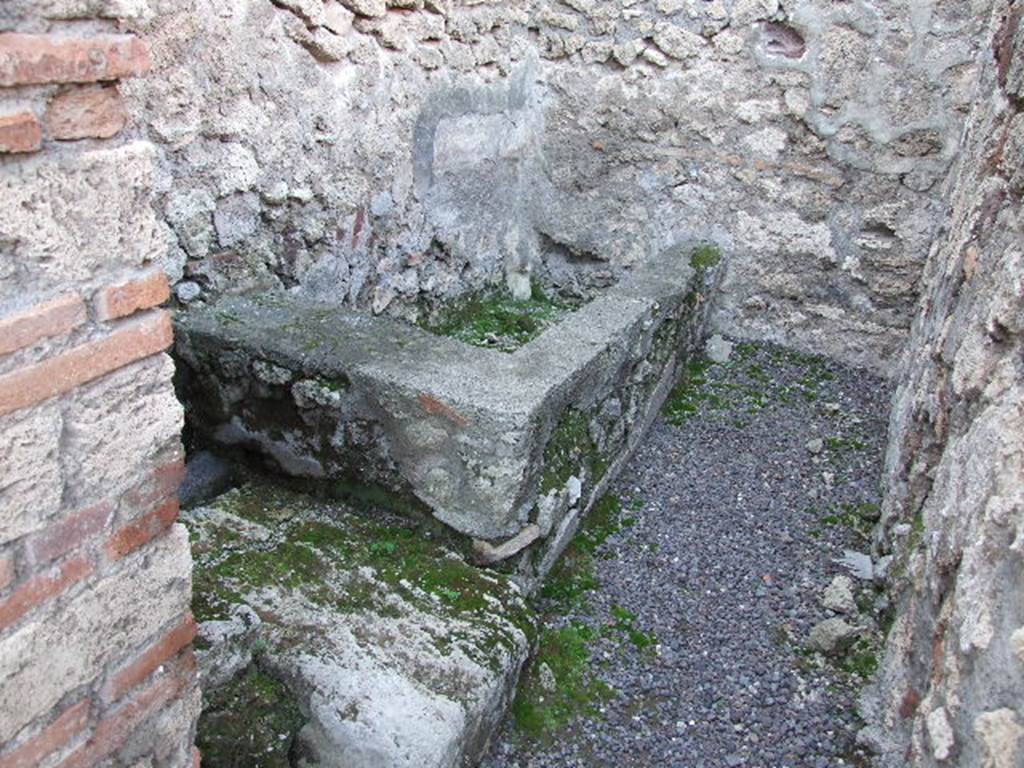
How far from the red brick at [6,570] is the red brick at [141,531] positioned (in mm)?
161

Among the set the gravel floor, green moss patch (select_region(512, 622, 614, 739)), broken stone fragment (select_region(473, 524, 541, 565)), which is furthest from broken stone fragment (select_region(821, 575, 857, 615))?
broken stone fragment (select_region(473, 524, 541, 565))

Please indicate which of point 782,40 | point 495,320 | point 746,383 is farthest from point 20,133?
point 782,40

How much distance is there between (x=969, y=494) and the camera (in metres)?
1.70

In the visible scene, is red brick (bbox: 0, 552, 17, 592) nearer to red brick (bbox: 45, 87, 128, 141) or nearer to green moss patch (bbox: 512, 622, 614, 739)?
red brick (bbox: 45, 87, 128, 141)

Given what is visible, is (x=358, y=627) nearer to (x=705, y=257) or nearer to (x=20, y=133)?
(x=20, y=133)

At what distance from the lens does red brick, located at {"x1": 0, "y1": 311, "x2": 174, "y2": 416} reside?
3.82 feet

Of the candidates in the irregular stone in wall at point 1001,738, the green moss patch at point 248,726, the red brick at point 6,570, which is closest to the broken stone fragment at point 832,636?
the irregular stone in wall at point 1001,738

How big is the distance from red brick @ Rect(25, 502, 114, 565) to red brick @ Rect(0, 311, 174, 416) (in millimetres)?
196

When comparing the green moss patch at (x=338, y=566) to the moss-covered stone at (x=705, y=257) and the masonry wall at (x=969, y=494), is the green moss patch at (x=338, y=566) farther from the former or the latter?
the moss-covered stone at (x=705, y=257)

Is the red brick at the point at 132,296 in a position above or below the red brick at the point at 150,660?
above

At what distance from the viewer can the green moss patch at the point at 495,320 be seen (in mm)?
4203

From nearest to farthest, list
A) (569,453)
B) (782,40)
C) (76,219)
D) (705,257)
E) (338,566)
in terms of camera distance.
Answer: (76,219), (338,566), (569,453), (782,40), (705,257)

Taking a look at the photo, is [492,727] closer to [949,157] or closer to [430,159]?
[430,159]

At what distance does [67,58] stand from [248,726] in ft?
4.72
